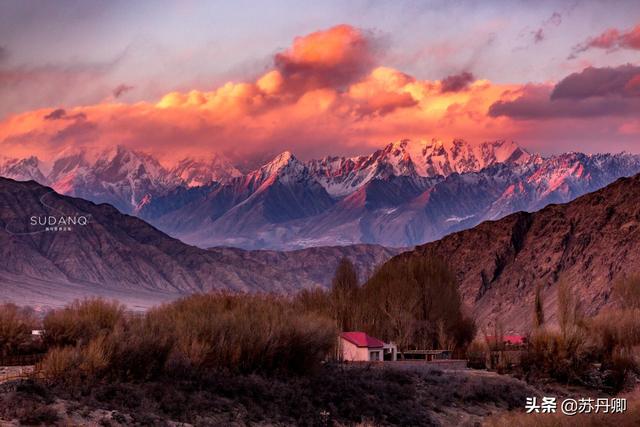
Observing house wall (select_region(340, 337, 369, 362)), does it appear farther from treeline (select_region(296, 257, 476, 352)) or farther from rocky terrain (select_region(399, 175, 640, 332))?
rocky terrain (select_region(399, 175, 640, 332))

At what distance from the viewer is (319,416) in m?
42.7

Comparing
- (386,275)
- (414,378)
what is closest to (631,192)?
(386,275)

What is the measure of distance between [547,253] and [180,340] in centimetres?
12749

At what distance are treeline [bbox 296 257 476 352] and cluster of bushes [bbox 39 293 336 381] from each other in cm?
2129

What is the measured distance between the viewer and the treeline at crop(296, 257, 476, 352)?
75.5 meters

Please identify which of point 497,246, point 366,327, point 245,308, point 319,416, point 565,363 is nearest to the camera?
point 319,416

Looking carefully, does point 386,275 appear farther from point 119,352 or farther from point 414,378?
point 119,352

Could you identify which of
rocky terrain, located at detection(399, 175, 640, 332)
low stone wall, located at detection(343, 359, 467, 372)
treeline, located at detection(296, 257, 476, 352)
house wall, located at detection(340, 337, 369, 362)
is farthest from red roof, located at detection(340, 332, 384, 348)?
rocky terrain, located at detection(399, 175, 640, 332)

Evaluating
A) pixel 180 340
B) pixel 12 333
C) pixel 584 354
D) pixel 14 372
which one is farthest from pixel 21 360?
pixel 584 354

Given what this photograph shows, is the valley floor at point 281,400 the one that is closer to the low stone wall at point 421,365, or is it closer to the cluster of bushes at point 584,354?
the low stone wall at point 421,365

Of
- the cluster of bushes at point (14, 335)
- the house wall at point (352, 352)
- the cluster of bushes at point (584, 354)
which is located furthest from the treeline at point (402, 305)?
the cluster of bushes at point (14, 335)

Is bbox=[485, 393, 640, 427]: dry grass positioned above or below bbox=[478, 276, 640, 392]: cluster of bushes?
below

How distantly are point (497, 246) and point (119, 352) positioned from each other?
137 meters

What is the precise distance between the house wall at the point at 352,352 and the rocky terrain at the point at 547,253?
7669 centimetres
